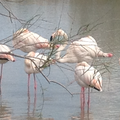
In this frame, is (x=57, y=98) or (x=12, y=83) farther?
(x=12, y=83)

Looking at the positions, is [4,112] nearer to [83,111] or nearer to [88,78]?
[83,111]

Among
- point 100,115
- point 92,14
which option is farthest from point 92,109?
point 92,14

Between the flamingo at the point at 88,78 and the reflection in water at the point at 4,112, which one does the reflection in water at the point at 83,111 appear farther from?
the reflection in water at the point at 4,112

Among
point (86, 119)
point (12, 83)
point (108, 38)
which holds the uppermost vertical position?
point (108, 38)

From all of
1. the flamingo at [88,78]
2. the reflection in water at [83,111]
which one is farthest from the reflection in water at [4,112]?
the flamingo at [88,78]

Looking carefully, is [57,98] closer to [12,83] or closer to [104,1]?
[12,83]

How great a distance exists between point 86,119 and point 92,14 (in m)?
13.1

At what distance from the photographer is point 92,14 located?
60.8 ft

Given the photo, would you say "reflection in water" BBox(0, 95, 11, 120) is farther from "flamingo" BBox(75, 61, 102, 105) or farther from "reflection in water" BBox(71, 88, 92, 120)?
"flamingo" BBox(75, 61, 102, 105)

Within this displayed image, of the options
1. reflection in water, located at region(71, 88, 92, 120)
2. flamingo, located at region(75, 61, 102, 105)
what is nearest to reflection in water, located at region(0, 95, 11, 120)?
reflection in water, located at region(71, 88, 92, 120)

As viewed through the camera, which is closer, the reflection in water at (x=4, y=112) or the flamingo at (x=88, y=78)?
the reflection in water at (x=4, y=112)

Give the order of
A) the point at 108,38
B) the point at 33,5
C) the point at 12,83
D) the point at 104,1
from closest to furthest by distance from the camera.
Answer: the point at 12,83 → the point at 108,38 → the point at 33,5 → the point at 104,1

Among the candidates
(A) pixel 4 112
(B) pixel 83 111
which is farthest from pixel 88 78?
(A) pixel 4 112

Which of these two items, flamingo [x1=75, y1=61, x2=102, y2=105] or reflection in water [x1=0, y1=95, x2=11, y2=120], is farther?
flamingo [x1=75, y1=61, x2=102, y2=105]
